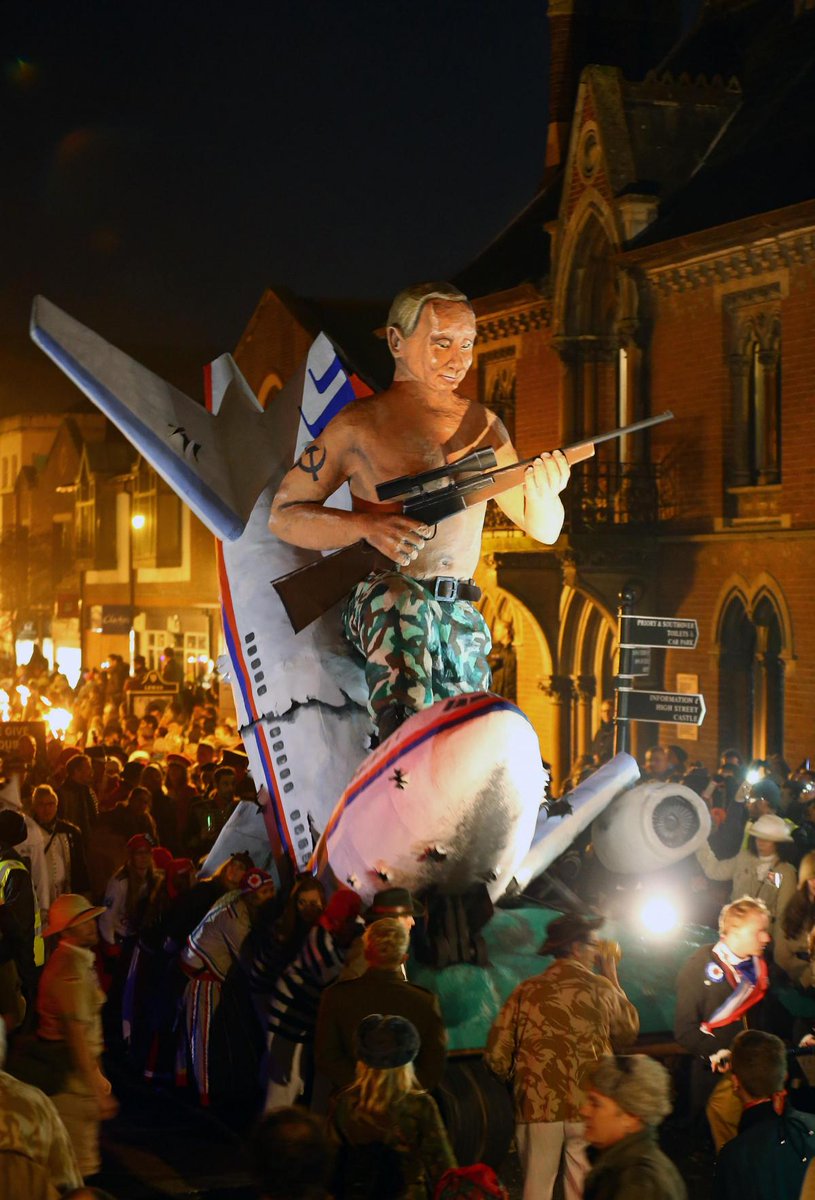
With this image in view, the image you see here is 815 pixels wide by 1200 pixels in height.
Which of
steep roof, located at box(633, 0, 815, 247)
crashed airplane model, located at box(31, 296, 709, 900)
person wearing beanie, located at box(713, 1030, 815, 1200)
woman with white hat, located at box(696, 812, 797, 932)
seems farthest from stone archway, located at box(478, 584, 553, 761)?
person wearing beanie, located at box(713, 1030, 815, 1200)

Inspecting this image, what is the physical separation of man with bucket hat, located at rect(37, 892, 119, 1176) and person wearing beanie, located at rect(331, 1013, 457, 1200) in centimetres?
123

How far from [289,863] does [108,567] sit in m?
42.0

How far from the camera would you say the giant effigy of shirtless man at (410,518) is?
282 inches

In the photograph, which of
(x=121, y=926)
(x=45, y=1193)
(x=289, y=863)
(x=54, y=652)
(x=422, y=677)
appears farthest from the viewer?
(x=54, y=652)

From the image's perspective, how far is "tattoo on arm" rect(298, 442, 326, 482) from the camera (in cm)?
742

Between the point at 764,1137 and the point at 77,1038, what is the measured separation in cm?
235

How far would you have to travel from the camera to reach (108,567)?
49250mm

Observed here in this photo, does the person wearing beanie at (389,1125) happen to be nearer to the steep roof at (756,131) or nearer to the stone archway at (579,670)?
the steep roof at (756,131)

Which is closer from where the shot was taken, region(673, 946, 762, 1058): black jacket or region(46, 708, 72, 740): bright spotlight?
region(673, 946, 762, 1058): black jacket

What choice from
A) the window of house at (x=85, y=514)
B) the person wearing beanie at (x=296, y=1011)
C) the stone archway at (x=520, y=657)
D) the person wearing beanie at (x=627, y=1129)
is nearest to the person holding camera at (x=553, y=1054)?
the person wearing beanie at (x=296, y=1011)

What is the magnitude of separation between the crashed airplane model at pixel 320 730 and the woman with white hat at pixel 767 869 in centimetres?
136

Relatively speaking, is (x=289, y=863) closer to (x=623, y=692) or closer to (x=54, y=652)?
(x=623, y=692)

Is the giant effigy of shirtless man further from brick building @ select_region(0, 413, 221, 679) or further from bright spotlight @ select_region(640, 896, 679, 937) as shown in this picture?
brick building @ select_region(0, 413, 221, 679)

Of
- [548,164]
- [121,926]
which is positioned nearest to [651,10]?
[548,164]
